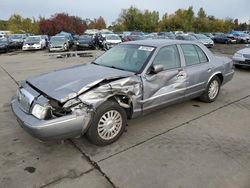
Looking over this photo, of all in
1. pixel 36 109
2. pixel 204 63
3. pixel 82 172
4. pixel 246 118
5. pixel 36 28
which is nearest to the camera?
pixel 82 172

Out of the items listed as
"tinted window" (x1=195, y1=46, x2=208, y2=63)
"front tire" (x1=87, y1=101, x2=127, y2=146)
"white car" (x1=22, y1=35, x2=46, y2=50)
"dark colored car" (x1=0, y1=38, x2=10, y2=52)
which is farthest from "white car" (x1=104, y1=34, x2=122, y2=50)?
"front tire" (x1=87, y1=101, x2=127, y2=146)

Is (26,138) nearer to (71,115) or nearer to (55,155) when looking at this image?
(55,155)

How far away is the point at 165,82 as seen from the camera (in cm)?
423

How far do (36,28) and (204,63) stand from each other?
5641cm

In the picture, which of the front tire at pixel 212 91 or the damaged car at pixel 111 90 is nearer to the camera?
the damaged car at pixel 111 90

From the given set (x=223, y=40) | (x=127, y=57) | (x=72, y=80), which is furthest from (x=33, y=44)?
(x=223, y=40)

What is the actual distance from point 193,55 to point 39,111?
3.32 metres

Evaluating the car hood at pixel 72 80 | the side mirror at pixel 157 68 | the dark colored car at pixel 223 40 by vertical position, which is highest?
the side mirror at pixel 157 68

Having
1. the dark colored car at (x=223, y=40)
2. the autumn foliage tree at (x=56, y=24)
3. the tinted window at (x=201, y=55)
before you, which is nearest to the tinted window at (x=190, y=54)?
the tinted window at (x=201, y=55)

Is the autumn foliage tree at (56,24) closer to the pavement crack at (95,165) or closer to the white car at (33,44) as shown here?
the white car at (33,44)

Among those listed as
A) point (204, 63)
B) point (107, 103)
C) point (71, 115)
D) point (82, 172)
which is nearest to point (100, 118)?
point (107, 103)

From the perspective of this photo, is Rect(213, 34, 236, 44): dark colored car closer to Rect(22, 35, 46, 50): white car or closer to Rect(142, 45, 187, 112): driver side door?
Rect(22, 35, 46, 50): white car

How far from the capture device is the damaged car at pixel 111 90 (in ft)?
10.3

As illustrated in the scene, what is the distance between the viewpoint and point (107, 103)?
346 cm
